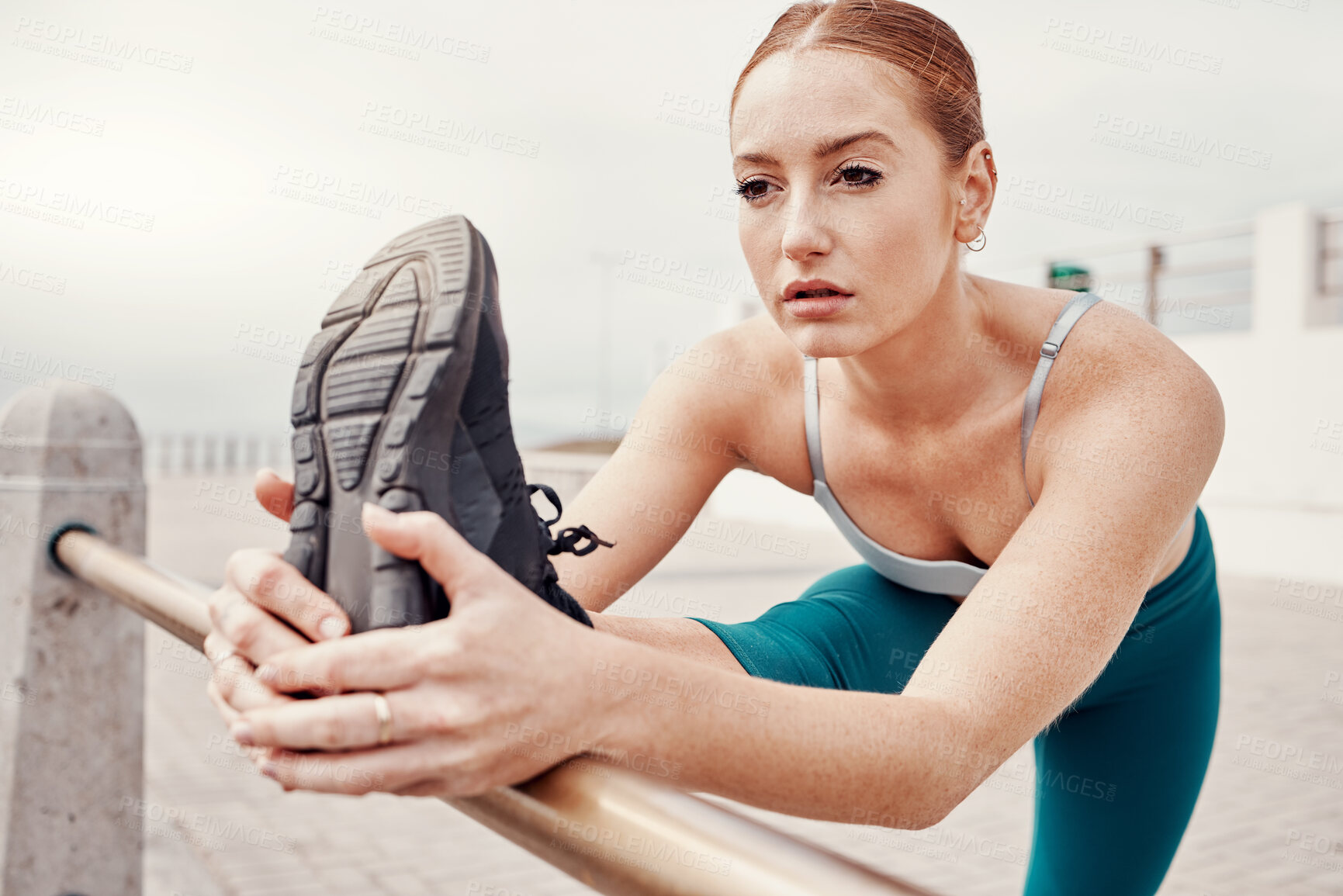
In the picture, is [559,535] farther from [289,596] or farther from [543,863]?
[543,863]

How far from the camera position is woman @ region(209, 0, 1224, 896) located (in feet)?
2.40

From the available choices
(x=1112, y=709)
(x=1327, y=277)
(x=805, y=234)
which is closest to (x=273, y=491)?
(x=805, y=234)

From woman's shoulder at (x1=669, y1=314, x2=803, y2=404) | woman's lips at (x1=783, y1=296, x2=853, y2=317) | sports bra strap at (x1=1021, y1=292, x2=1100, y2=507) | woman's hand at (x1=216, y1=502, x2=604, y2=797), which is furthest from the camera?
woman's shoulder at (x1=669, y1=314, x2=803, y2=404)

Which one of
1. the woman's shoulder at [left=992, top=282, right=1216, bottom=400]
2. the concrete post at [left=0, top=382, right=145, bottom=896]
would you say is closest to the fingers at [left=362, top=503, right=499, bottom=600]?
the woman's shoulder at [left=992, top=282, right=1216, bottom=400]

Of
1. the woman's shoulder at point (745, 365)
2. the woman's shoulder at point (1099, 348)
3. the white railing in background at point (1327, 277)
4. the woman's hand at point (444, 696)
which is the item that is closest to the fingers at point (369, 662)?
the woman's hand at point (444, 696)

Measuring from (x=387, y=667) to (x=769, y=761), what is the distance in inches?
13.0

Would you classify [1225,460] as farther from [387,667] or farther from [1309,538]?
[387,667]

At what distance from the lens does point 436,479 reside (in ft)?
2.78

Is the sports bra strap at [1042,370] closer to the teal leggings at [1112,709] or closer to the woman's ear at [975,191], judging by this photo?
the woman's ear at [975,191]

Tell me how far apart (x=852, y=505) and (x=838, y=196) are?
2.36 ft

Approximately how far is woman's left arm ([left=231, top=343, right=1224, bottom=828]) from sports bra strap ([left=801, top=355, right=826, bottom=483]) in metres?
0.65

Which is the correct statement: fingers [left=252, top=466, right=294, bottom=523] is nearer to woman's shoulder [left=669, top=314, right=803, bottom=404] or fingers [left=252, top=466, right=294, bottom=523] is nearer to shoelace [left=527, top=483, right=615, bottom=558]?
shoelace [left=527, top=483, right=615, bottom=558]

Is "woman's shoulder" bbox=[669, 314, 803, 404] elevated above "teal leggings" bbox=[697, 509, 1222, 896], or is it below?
above

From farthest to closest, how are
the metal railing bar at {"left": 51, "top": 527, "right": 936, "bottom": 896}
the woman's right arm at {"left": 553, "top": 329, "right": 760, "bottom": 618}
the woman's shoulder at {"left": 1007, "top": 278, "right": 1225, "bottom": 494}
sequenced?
the woman's right arm at {"left": 553, "top": 329, "right": 760, "bottom": 618}, the woman's shoulder at {"left": 1007, "top": 278, "right": 1225, "bottom": 494}, the metal railing bar at {"left": 51, "top": 527, "right": 936, "bottom": 896}
